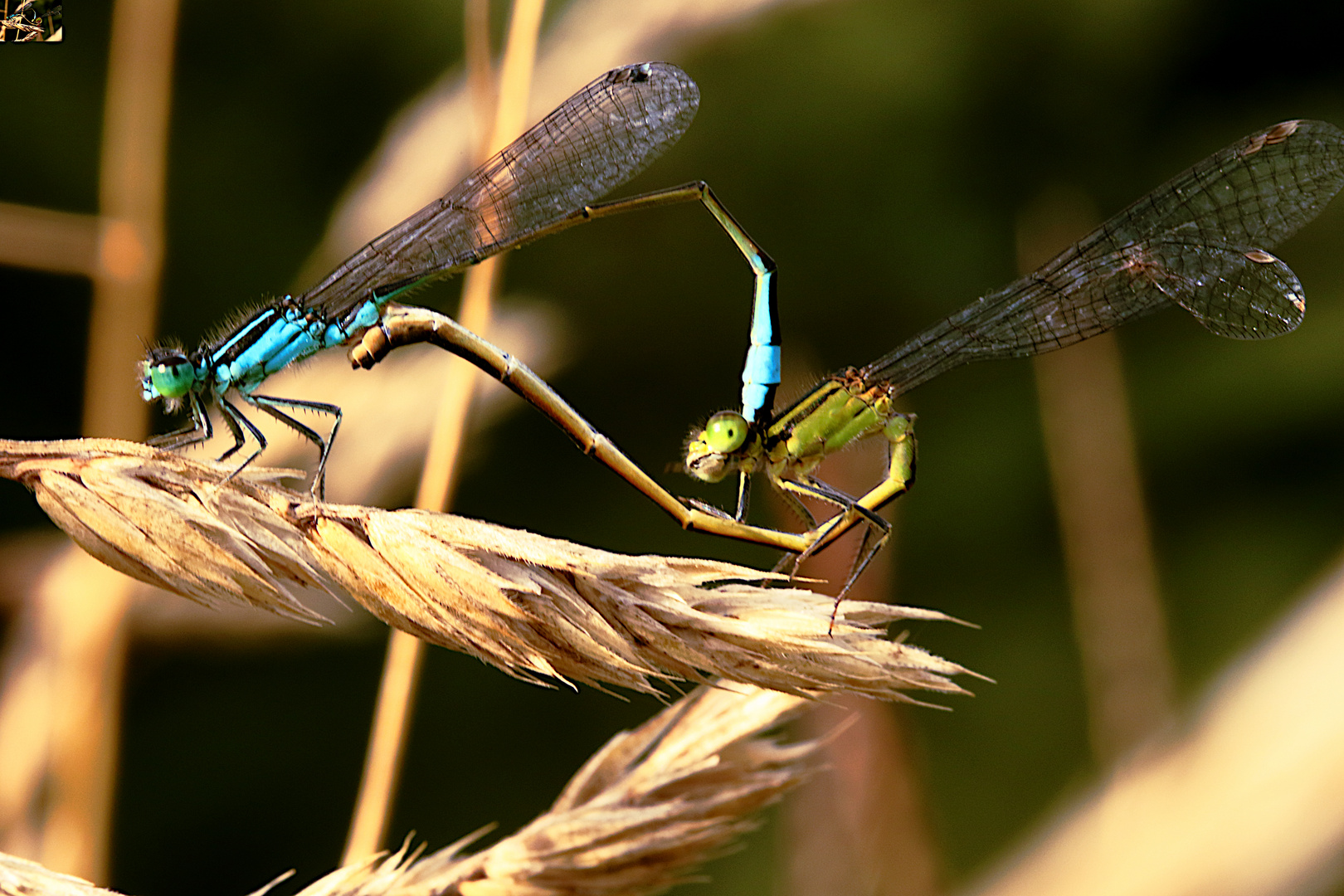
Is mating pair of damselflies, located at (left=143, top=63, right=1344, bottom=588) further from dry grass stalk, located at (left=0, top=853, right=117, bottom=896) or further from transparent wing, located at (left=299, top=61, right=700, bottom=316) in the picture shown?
dry grass stalk, located at (left=0, top=853, right=117, bottom=896)

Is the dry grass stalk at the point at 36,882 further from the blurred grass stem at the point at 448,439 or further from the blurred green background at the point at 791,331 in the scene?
the blurred green background at the point at 791,331

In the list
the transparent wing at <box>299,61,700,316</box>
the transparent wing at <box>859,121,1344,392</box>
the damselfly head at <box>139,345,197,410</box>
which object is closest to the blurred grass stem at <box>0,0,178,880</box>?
the damselfly head at <box>139,345,197,410</box>

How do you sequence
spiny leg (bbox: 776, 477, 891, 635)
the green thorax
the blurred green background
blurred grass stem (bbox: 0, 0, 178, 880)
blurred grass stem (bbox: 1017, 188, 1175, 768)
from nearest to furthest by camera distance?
spiny leg (bbox: 776, 477, 891, 635), the green thorax, blurred grass stem (bbox: 0, 0, 178, 880), blurred grass stem (bbox: 1017, 188, 1175, 768), the blurred green background

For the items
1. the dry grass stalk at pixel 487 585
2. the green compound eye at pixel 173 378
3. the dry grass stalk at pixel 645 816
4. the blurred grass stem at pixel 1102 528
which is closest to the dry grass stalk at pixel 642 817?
the dry grass stalk at pixel 645 816

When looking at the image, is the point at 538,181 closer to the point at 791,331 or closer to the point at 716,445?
the point at 716,445

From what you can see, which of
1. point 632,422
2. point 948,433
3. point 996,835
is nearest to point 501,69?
point 632,422

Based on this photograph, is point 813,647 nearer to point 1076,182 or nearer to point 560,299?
point 560,299

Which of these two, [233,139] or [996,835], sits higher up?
[233,139]
